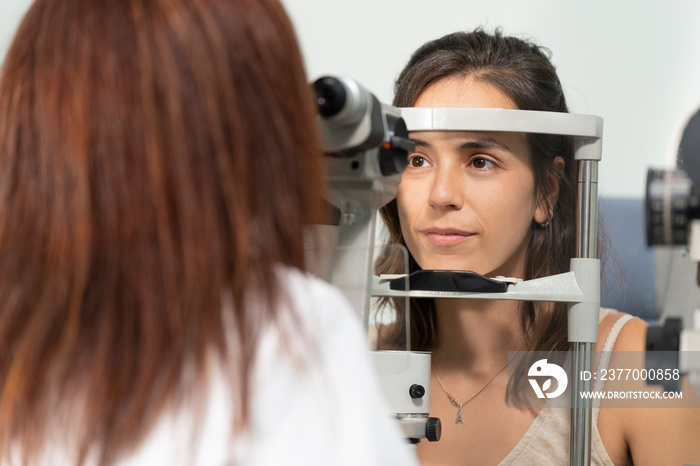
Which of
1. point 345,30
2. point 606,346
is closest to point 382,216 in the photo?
point 606,346

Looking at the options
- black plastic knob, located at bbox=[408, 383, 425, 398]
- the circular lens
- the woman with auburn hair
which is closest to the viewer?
the woman with auburn hair

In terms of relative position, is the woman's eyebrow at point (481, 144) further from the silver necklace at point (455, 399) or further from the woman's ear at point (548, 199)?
the silver necklace at point (455, 399)

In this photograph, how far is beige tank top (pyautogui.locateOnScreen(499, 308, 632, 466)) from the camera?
1237 mm

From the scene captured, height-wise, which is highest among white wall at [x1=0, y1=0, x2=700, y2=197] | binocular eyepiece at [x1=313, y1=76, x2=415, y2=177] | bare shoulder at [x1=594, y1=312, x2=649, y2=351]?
white wall at [x1=0, y1=0, x2=700, y2=197]

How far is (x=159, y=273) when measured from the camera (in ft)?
1.58

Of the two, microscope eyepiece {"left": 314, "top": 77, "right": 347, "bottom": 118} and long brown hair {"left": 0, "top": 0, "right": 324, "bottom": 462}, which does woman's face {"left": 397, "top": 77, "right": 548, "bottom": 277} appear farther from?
long brown hair {"left": 0, "top": 0, "right": 324, "bottom": 462}

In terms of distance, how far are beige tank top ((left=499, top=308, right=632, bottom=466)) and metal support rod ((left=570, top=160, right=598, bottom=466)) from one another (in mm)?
131

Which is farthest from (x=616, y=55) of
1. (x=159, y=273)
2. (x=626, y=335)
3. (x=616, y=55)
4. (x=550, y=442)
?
(x=159, y=273)

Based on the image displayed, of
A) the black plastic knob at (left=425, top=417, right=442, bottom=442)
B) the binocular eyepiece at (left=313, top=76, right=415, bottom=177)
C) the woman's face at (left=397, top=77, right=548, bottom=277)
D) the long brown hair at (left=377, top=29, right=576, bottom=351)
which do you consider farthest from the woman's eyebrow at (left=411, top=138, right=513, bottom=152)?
the black plastic knob at (left=425, top=417, right=442, bottom=442)

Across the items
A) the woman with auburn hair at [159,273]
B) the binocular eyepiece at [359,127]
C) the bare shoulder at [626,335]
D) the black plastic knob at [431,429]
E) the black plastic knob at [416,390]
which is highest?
the binocular eyepiece at [359,127]

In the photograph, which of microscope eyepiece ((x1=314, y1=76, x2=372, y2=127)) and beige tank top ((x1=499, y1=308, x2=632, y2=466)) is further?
beige tank top ((x1=499, y1=308, x2=632, y2=466))

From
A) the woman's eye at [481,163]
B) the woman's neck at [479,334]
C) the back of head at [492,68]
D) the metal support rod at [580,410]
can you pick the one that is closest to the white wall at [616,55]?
the back of head at [492,68]

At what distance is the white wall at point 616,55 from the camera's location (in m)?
1.94

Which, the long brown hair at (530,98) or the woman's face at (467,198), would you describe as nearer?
the woman's face at (467,198)
